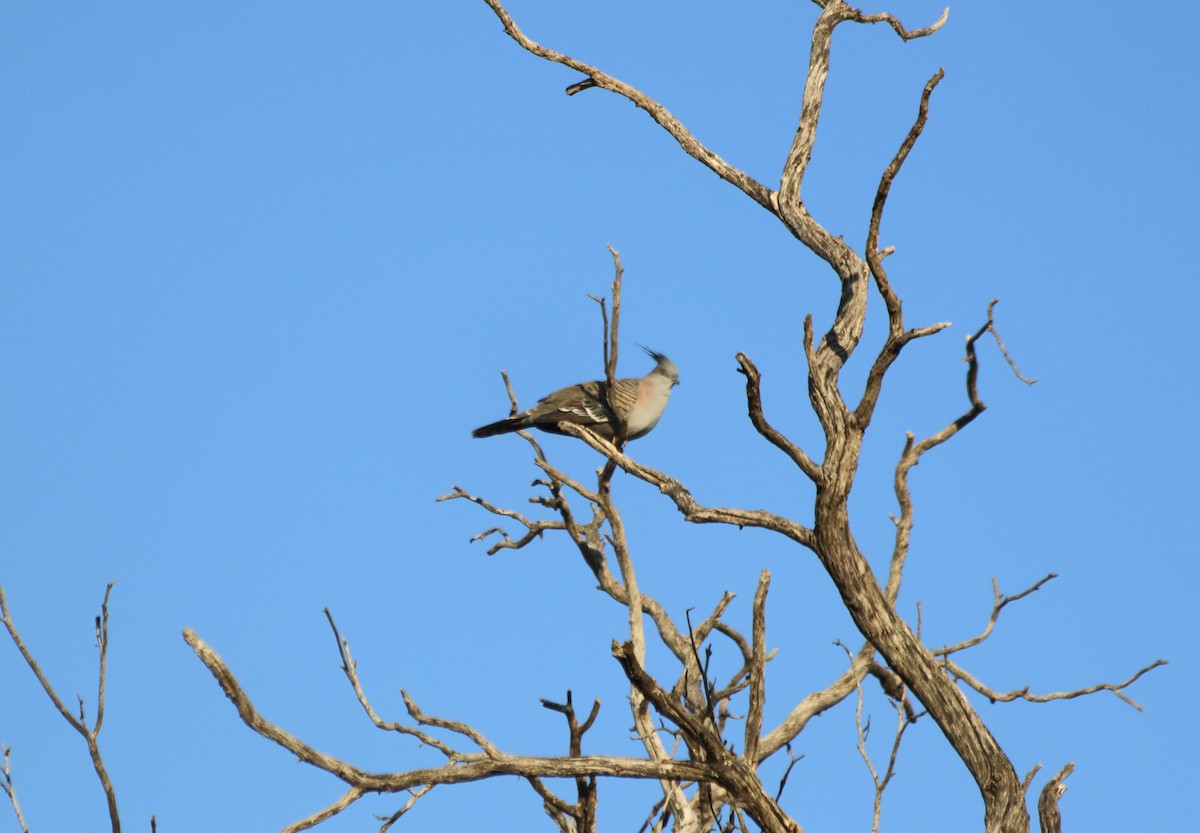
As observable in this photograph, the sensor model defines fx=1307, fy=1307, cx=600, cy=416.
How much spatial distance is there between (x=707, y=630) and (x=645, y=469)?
1.51m

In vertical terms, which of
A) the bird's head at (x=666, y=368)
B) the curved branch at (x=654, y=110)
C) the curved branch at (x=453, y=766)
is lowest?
the curved branch at (x=453, y=766)

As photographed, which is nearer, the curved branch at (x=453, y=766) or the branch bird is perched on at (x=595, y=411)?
the curved branch at (x=453, y=766)

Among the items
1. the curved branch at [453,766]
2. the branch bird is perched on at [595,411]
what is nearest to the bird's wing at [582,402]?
the branch bird is perched on at [595,411]

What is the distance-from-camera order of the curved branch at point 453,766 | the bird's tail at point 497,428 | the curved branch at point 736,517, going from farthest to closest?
1. the bird's tail at point 497,428
2. the curved branch at point 736,517
3. the curved branch at point 453,766

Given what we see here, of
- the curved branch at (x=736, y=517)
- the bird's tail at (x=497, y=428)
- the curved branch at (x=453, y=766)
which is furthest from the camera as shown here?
the bird's tail at (x=497, y=428)

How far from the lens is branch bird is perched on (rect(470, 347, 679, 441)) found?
8305 millimetres

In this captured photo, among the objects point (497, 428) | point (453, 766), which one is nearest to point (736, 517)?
point (453, 766)

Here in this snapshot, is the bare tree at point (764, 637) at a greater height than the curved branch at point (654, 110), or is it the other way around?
the curved branch at point (654, 110)

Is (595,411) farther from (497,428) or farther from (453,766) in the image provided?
(453,766)

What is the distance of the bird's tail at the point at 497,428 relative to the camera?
8.15 m

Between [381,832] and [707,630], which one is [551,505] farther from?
[381,832]

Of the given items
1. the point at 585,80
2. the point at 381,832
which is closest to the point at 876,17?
the point at 585,80

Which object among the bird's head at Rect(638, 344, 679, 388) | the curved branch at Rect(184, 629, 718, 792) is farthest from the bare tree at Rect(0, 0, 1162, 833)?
the bird's head at Rect(638, 344, 679, 388)

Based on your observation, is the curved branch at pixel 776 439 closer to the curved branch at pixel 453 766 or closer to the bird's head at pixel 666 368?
the curved branch at pixel 453 766
